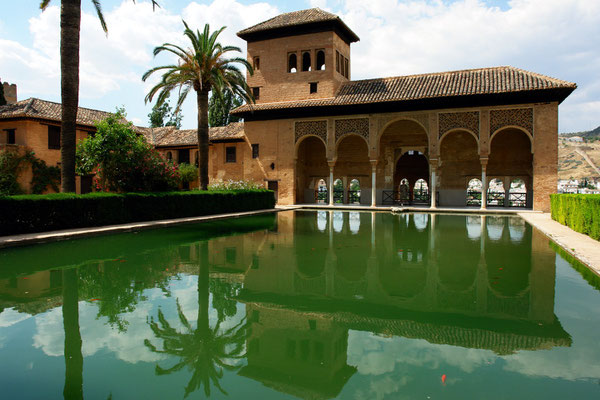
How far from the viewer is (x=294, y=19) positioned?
25.3 metres

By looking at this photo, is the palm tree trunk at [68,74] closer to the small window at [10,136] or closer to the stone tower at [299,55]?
the small window at [10,136]

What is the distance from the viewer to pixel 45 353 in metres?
3.42

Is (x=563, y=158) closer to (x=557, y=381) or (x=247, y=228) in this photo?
(x=247, y=228)

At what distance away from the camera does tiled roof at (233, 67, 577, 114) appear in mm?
19875

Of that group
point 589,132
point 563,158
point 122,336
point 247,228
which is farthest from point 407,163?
point 589,132

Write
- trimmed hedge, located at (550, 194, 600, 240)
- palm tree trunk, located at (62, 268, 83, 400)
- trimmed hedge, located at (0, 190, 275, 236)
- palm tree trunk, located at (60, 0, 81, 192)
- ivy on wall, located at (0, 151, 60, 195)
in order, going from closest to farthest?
palm tree trunk, located at (62, 268, 83, 400) < trimmed hedge, located at (550, 194, 600, 240) < trimmed hedge, located at (0, 190, 275, 236) < palm tree trunk, located at (60, 0, 81, 192) < ivy on wall, located at (0, 151, 60, 195)

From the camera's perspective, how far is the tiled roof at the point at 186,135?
28469 mm

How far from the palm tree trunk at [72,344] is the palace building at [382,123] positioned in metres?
19.2

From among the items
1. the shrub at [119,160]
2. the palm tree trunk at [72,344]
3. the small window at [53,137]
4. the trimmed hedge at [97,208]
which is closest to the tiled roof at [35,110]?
the small window at [53,137]

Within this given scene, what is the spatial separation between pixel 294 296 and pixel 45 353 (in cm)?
254

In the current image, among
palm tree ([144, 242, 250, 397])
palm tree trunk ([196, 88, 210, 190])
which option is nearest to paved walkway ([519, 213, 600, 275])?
palm tree ([144, 242, 250, 397])

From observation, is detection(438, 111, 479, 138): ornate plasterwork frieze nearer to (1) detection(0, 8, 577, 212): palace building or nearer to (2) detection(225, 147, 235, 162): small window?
(1) detection(0, 8, 577, 212): palace building

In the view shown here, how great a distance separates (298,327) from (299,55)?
76.6 feet

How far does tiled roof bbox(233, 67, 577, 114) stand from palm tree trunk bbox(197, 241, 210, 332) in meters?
16.7
